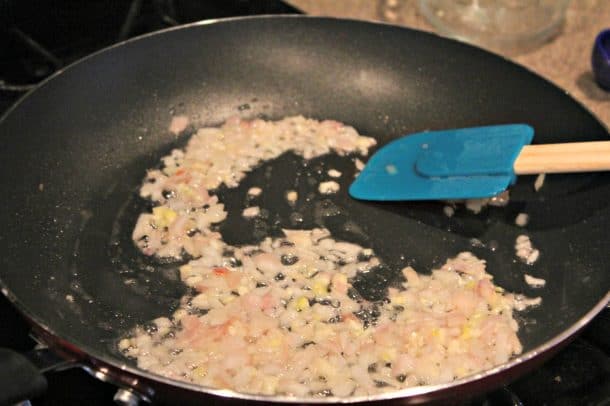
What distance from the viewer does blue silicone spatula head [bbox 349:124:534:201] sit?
1.21 m

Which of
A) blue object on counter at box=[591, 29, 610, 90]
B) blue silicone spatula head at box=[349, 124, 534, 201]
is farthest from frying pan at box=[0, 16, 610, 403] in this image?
blue object on counter at box=[591, 29, 610, 90]

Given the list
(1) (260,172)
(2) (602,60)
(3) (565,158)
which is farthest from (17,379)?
(2) (602,60)

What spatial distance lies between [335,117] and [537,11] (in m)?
0.69

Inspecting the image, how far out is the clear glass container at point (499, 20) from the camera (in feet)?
A: 5.57

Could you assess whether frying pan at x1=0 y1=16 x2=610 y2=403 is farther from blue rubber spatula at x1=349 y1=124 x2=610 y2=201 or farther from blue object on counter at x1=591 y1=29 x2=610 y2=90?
blue object on counter at x1=591 y1=29 x2=610 y2=90

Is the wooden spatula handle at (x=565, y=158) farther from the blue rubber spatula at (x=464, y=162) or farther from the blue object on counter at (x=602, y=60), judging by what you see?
the blue object on counter at (x=602, y=60)

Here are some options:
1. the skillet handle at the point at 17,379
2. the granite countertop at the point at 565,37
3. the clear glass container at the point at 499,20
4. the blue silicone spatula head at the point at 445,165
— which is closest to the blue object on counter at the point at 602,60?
the granite countertop at the point at 565,37

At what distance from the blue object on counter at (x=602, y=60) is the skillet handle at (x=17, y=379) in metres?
1.29

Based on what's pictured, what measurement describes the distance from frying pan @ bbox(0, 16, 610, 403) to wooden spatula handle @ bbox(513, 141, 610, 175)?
0.36 ft

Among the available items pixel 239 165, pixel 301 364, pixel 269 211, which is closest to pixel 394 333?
pixel 301 364

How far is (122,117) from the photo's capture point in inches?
56.6

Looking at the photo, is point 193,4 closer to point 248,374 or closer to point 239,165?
point 239,165

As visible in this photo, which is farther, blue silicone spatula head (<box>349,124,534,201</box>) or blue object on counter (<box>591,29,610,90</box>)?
blue object on counter (<box>591,29,610,90</box>)

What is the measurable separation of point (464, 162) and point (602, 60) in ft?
1.65
